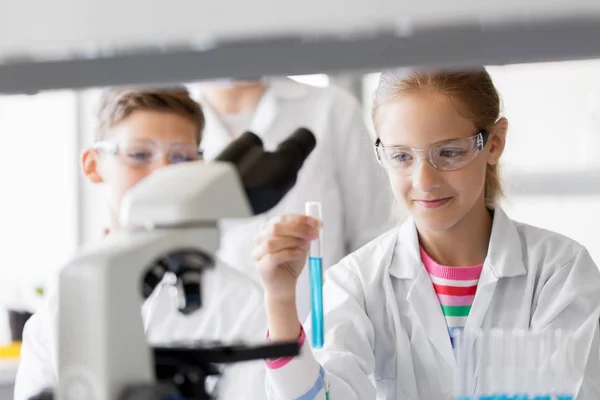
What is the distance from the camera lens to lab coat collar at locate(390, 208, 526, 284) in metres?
1.69

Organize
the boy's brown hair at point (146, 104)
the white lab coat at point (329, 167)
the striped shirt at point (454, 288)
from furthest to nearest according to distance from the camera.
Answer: the white lab coat at point (329, 167) < the boy's brown hair at point (146, 104) < the striped shirt at point (454, 288)

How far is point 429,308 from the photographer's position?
1.70m

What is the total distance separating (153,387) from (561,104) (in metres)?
3.27

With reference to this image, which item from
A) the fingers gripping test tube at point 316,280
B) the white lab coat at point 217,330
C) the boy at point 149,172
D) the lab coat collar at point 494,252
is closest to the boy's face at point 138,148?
the boy at point 149,172

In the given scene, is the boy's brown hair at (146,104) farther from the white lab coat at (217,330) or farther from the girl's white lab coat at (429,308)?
the girl's white lab coat at (429,308)

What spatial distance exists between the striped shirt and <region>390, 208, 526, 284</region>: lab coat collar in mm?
42

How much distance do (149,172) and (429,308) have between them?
0.70 metres

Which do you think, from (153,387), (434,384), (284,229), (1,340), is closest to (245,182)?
(153,387)

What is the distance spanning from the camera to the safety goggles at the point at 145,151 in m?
1.76

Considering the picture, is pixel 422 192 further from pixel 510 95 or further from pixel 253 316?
pixel 510 95

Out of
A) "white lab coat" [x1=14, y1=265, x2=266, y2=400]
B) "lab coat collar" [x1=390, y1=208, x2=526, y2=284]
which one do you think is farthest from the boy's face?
"lab coat collar" [x1=390, y1=208, x2=526, y2=284]

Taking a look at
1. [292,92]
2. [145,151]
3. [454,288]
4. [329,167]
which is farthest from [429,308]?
[292,92]

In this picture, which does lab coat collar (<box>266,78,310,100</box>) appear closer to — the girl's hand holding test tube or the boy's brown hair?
the boy's brown hair

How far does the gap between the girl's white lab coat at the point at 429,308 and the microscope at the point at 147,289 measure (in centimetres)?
87
